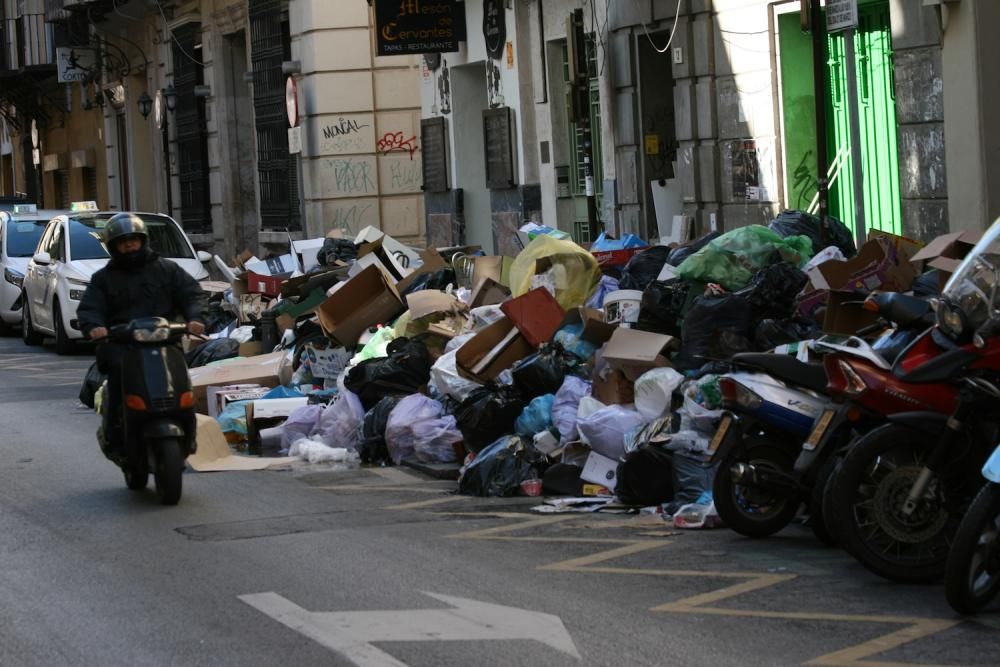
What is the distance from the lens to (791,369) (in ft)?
25.5

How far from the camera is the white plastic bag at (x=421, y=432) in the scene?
Answer: 11.0m

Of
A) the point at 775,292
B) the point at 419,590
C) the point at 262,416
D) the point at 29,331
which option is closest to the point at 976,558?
the point at 419,590

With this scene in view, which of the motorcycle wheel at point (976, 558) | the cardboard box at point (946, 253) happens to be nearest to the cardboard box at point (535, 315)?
the cardboard box at point (946, 253)

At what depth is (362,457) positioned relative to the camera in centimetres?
1146

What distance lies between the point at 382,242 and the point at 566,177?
4800 millimetres

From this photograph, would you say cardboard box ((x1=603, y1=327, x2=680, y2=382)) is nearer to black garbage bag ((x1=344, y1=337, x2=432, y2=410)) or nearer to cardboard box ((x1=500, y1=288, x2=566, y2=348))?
cardboard box ((x1=500, y1=288, x2=566, y2=348))

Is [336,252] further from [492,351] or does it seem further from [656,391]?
[656,391]

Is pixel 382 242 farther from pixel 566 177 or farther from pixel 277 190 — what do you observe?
pixel 277 190

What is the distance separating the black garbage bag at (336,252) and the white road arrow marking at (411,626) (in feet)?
34.3

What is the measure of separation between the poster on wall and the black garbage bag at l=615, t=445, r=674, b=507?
13434 mm

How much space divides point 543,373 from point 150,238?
11941 mm

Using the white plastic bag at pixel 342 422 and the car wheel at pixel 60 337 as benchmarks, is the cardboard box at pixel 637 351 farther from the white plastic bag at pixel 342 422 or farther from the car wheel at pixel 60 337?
the car wheel at pixel 60 337

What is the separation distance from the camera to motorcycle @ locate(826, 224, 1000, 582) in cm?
684

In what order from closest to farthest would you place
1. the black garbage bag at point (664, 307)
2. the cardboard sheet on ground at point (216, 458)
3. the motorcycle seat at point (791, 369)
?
the motorcycle seat at point (791, 369) → the black garbage bag at point (664, 307) → the cardboard sheet on ground at point (216, 458)
